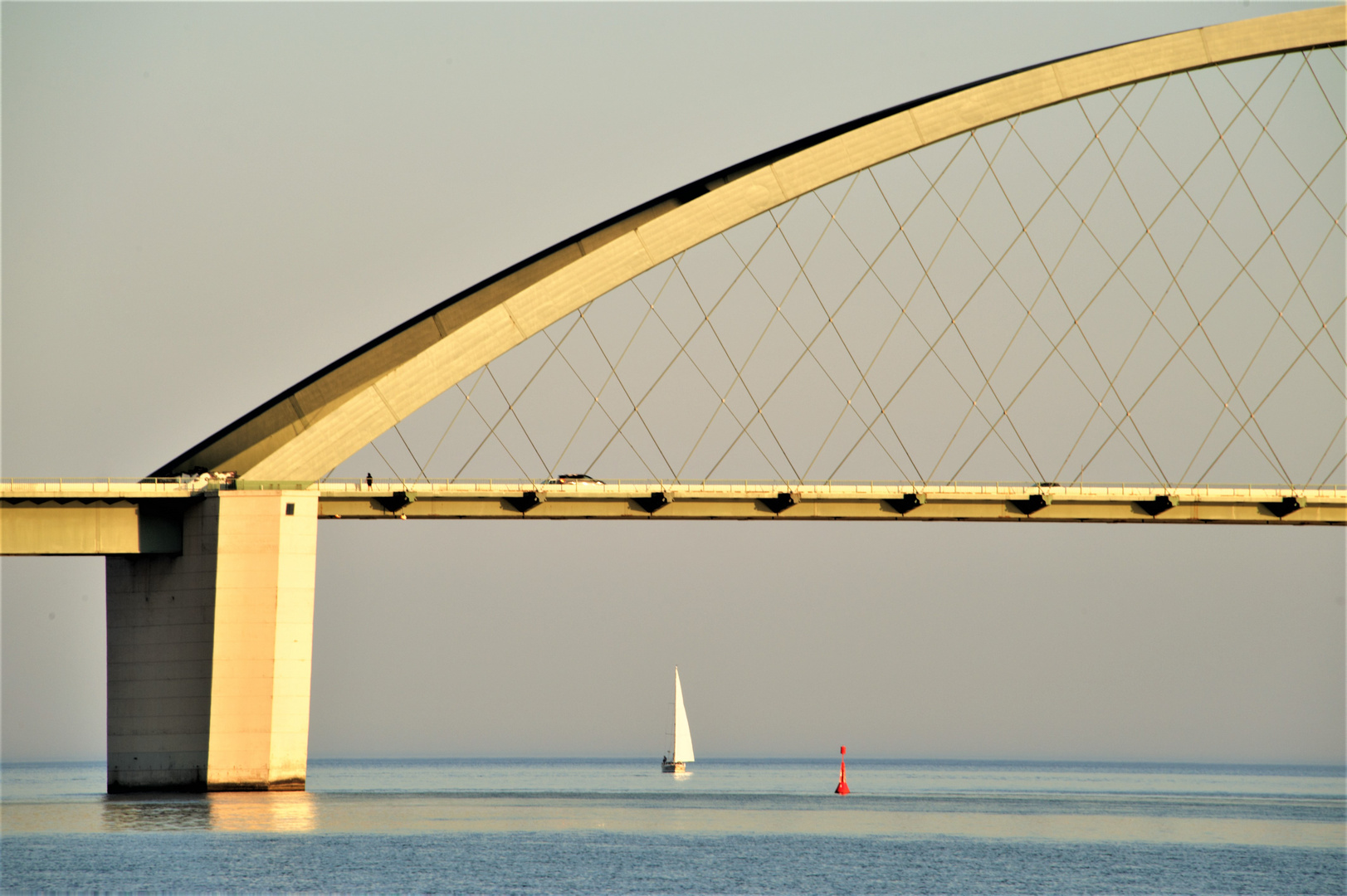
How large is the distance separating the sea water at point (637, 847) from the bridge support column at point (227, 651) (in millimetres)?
1320

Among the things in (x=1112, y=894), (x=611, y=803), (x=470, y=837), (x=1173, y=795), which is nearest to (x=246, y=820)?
(x=470, y=837)

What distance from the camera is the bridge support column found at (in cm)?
5444

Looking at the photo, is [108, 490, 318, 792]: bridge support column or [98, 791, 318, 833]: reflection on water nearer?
[98, 791, 318, 833]: reflection on water

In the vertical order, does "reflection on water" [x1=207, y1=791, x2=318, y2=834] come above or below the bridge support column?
below

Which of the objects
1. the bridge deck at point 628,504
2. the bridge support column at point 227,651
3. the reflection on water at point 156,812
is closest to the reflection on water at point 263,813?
the reflection on water at point 156,812

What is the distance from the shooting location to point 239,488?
55.6m

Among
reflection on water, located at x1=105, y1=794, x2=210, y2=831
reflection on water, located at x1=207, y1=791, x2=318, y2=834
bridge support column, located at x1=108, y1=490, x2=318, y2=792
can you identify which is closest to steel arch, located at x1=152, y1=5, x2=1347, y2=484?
bridge support column, located at x1=108, y1=490, x2=318, y2=792

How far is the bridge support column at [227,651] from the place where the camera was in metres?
54.4

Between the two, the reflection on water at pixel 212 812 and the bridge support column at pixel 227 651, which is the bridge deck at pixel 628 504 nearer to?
the bridge support column at pixel 227 651

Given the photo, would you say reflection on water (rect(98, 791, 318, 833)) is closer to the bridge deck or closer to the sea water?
the sea water

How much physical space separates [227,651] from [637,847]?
15.9 m

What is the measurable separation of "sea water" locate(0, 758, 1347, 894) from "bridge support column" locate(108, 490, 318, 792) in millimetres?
1320

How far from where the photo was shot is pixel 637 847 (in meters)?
47.4

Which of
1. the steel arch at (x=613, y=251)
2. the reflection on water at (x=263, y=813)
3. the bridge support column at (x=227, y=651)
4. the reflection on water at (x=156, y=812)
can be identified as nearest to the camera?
the reflection on water at (x=156, y=812)
